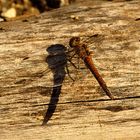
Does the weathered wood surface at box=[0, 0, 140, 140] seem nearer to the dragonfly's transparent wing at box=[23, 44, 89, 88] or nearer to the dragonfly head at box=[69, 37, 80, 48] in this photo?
the dragonfly's transparent wing at box=[23, 44, 89, 88]

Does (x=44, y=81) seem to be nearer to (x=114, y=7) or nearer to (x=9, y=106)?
(x=9, y=106)

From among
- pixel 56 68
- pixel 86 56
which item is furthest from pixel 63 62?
pixel 86 56

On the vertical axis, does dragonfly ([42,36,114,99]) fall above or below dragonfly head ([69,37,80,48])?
below

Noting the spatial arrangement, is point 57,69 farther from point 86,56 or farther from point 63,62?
point 86,56

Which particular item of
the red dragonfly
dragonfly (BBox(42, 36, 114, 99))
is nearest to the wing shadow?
dragonfly (BBox(42, 36, 114, 99))

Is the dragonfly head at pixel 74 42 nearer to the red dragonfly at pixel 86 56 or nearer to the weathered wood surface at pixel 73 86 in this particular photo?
the red dragonfly at pixel 86 56

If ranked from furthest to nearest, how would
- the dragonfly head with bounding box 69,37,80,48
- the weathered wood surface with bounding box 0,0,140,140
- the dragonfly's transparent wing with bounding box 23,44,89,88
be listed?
1. the dragonfly head with bounding box 69,37,80,48
2. the dragonfly's transparent wing with bounding box 23,44,89,88
3. the weathered wood surface with bounding box 0,0,140,140

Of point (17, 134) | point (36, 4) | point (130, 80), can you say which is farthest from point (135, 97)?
point (36, 4)
